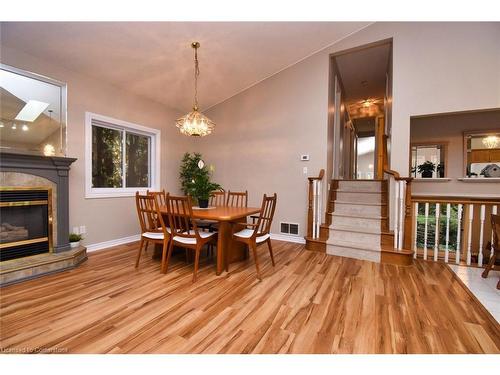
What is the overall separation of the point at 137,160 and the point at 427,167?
6266 millimetres

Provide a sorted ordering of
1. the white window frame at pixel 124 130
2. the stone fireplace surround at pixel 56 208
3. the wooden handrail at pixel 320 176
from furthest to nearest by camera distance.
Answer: the wooden handrail at pixel 320 176, the white window frame at pixel 124 130, the stone fireplace surround at pixel 56 208

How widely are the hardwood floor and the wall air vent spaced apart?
1.34 metres

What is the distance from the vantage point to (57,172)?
2.83 meters

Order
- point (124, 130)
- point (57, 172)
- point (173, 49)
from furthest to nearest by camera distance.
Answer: point (124, 130)
point (173, 49)
point (57, 172)

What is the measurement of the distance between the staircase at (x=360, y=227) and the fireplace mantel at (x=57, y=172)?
3460 mm

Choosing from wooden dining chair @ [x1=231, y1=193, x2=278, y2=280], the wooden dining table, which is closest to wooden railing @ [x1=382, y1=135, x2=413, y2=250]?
wooden dining chair @ [x1=231, y1=193, x2=278, y2=280]

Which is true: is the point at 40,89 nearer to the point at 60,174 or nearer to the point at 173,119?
the point at 60,174

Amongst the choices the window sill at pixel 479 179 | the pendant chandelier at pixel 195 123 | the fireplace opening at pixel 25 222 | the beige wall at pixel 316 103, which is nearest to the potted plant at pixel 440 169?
the window sill at pixel 479 179

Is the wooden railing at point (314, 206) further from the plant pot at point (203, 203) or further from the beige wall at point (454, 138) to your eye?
the beige wall at point (454, 138)

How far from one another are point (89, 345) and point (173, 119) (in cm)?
416

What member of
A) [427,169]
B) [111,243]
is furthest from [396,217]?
[111,243]

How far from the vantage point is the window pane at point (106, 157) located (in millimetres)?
3537

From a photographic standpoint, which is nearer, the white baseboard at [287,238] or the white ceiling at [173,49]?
the white ceiling at [173,49]

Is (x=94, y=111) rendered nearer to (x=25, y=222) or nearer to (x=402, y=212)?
(x=25, y=222)
